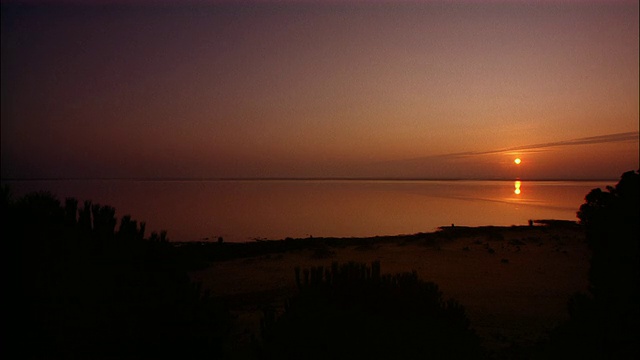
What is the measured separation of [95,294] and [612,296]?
19.6ft

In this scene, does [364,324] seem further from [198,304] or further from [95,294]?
[95,294]

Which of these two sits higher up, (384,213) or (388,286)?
(384,213)

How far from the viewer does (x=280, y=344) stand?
4766mm

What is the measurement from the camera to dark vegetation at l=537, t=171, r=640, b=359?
536 centimetres

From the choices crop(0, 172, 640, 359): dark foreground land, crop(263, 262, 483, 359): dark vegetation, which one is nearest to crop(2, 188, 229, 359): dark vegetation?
crop(0, 172, 640, 359): dark foreground land

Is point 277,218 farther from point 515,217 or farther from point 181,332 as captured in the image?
point 181,332

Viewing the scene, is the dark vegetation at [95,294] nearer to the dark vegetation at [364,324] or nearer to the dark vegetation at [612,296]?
the dark vegetation at [364,324]

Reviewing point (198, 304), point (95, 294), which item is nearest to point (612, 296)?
point (198, 304)

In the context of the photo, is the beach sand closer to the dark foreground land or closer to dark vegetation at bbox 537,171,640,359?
dark vegetation at bbox 537,171,640,359

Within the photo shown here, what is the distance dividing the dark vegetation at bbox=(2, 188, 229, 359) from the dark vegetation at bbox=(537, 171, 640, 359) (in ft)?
14.4

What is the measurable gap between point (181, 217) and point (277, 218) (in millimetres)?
8358

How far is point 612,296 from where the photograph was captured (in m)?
5.65

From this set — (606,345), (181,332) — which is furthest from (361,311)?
(606,345)

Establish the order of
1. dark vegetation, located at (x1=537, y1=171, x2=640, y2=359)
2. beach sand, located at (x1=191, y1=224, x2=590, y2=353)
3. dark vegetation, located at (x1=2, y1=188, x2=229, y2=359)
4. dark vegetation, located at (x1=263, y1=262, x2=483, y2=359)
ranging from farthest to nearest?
beach sand, located at (x1=191, y1=224, x2=590, y2=353) → dark vegetation, located at (x1=537, y1=171, x2=640, y2=359) → dark vegetation, located at (x1=263, y1=262, x2=483, y2=359) → dark vegetation, located at (x1=2, y1=188, x2=229, y2=359)
